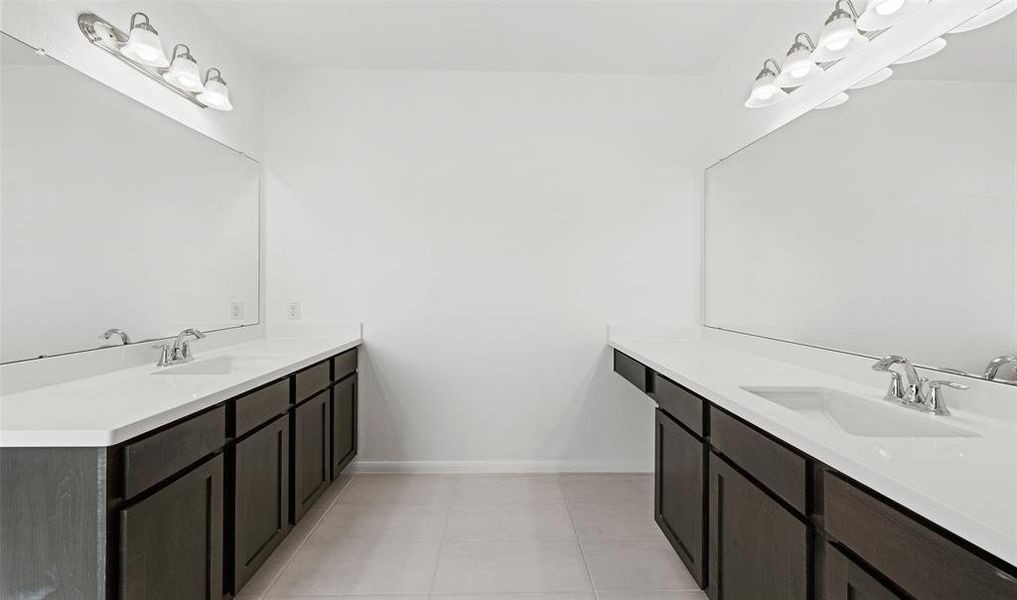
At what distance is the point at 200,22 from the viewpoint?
253 cm

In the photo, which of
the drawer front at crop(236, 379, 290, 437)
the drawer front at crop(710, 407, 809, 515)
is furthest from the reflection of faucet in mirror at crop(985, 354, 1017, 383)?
the drawer front at crop(236, 379, 290, 437)

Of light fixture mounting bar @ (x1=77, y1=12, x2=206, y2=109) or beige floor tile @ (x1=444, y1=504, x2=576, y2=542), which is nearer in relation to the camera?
light fixture mounting bar @ (x1=77, y1=12, x2=206, y2=109)

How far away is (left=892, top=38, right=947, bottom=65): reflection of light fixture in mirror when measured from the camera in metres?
1.48

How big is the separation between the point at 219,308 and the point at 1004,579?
3.02m

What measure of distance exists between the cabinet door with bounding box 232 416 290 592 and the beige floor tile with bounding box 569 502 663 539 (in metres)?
1.38

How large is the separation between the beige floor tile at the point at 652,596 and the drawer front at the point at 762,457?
0.69m

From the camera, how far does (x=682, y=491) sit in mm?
1979

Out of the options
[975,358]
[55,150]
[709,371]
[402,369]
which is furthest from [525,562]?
[55,150]

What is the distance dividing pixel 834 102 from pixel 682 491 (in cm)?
162

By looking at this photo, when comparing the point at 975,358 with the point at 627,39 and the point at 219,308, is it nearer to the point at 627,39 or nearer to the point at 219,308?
the point at 627,39

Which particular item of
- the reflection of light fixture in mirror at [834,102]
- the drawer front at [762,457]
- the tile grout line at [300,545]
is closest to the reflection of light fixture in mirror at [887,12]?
the reflection of light fixture in mirror at [834,102]

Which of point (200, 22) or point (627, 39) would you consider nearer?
point (200, 22)

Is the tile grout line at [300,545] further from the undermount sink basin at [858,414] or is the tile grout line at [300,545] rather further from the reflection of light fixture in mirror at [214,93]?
the reflection of light fixture in mirror at [214,93]

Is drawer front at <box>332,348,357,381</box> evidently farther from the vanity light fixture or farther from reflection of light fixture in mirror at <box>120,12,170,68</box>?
reflection of light fixture in mirror at <box>120,12,170,68</box>
